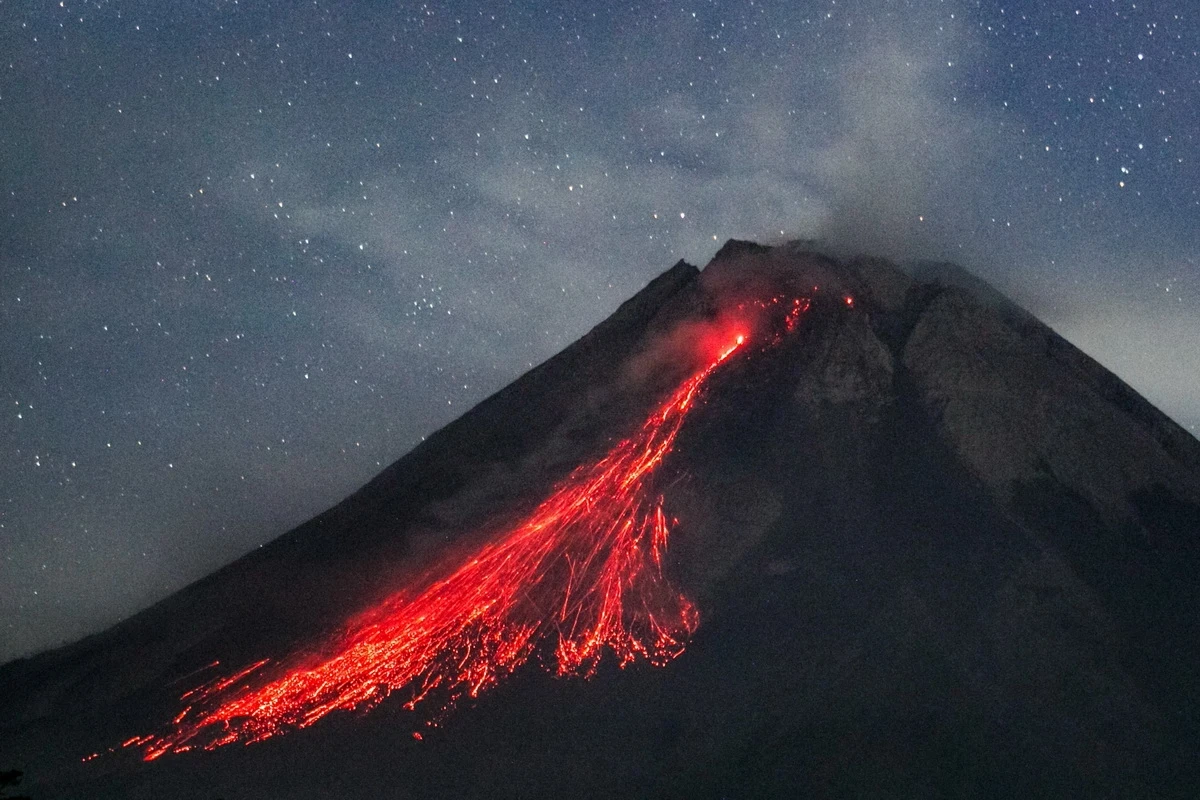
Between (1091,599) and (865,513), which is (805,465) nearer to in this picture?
(865,513)

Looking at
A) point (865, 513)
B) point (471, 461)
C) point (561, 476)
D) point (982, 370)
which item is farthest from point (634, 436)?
point (982, 370)

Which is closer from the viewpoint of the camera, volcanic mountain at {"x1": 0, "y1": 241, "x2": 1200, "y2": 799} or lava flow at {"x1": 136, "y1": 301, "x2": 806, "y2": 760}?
volcanic mountain at {"x1": 0, "y1": 241, "x2": 1200, "y2": 799}

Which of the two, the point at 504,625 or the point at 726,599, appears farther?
the point at 504,625

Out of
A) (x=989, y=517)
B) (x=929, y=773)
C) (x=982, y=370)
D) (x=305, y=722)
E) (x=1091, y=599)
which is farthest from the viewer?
(x=982, y=370)

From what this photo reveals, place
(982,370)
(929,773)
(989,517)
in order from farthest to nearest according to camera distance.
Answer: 1. (982,370)
2. (989,517)
3. (929,773)
